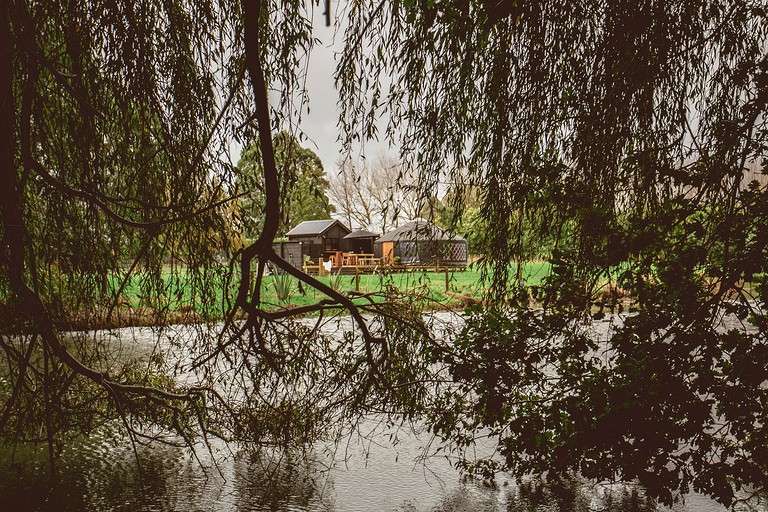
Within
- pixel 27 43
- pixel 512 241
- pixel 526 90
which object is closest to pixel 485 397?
pixel 512 241

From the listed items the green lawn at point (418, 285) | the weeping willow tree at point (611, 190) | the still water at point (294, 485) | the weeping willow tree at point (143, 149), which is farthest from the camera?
the still water at point (294, 485)

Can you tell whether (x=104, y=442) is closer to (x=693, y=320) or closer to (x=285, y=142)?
(x=285, y=142)

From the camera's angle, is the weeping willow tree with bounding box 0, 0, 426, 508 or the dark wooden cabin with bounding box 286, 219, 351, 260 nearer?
the weeping willow tree with bounding box 0, 0, 426, 508

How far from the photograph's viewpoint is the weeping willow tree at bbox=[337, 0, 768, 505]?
158 centimetres

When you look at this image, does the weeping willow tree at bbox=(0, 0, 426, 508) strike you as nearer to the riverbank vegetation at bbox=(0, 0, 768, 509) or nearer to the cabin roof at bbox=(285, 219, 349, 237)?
the riverbank vegetation at bbox=(0, 0, 768, 509)

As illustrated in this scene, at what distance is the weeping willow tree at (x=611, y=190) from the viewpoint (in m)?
1.58

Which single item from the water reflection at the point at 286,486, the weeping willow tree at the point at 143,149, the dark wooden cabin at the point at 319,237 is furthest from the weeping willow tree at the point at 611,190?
the dark wooden cabin at the point at 319,237

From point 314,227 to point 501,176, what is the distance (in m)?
16.2

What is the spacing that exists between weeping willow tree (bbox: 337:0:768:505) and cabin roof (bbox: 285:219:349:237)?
50.7 feet

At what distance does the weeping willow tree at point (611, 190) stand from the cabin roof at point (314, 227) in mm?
15439

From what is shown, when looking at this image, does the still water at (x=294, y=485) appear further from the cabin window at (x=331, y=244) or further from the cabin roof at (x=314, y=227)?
the cabin window at (x=331, y=244)

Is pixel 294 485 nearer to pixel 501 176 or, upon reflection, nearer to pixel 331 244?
pixel 501 176

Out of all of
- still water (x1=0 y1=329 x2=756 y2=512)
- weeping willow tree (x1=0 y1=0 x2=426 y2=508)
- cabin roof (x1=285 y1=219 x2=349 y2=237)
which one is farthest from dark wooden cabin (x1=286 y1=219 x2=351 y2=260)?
weeping willow tree (x1=0 y1=0 x2=426 y2=508)

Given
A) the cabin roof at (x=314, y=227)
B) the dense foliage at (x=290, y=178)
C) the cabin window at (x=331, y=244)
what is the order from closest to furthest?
the dense foliage at (x=290, y=178) < the cabin roof at (x=314, y=227) < the cabin window at (x=331, y=244)
